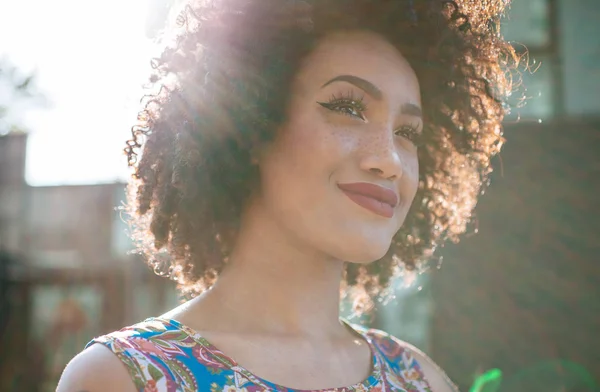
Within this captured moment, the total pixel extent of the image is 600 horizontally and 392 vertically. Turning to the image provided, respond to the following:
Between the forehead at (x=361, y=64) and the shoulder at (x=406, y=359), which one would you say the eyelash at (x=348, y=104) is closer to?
the forehead at (x=361, y=64)

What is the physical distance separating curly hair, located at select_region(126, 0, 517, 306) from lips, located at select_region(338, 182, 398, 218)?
0.88ft

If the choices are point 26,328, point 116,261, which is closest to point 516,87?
point 116,261

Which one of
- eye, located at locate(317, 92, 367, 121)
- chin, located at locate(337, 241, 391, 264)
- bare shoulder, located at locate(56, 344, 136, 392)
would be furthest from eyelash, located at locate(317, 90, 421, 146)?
bare shoulder, located at locate(56, 344, 136, 392)

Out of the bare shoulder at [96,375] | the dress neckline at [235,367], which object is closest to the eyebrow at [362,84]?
the dress neckline at [235,367]

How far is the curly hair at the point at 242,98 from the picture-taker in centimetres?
174

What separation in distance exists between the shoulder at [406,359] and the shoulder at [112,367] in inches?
28.8

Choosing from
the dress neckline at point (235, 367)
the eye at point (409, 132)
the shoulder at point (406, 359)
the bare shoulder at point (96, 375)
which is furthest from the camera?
the shoulder at point (406, 359)

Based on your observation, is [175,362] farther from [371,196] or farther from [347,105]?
[347,105]

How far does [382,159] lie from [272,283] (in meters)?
0.42

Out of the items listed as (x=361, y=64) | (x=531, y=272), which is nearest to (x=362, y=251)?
(x=361, y=64)

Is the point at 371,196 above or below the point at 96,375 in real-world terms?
above

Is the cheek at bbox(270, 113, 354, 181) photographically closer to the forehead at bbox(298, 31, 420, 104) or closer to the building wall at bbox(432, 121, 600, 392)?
the forehead at bbox(298, 31, 420, 104)

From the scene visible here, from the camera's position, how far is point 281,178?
5.38 feet

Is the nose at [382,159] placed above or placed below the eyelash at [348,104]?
below
